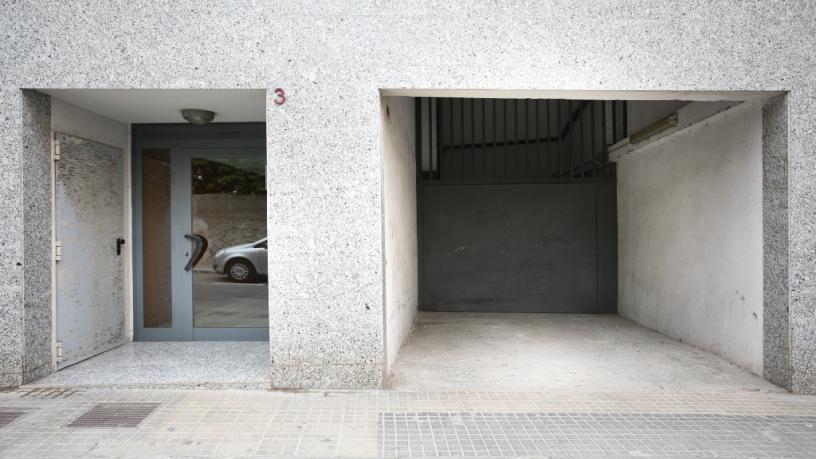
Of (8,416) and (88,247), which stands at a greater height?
(88,247)

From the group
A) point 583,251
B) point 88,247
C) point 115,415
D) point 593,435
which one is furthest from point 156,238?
point 583,251

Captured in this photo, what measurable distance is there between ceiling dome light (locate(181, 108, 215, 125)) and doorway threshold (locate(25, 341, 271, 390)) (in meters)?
2.55

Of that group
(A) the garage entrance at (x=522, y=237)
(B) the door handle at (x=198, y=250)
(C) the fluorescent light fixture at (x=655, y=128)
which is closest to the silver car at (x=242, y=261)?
(B) the door handle at (x=198, y=250)

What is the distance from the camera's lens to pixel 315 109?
4082 millimetres

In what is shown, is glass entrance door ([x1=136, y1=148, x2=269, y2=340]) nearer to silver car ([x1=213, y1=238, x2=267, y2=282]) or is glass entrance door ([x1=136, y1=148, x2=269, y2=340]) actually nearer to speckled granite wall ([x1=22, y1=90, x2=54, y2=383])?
silver car ([x1=213, y1=238, x2=267, y2=282])

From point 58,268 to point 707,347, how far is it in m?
6.89

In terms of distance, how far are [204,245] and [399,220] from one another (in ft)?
7.79

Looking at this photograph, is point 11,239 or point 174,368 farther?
point 174,368

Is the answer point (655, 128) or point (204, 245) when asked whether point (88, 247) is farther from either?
point (655, 128)

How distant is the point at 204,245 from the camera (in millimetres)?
5703

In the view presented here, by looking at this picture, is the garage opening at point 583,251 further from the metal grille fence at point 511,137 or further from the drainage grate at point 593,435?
the drainage grate at point 593,435

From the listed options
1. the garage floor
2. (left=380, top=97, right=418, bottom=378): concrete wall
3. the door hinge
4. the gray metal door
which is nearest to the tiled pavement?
the garage floor

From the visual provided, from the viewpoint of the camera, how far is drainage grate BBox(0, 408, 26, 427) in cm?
342

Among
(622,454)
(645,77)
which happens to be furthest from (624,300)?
(622,454)
